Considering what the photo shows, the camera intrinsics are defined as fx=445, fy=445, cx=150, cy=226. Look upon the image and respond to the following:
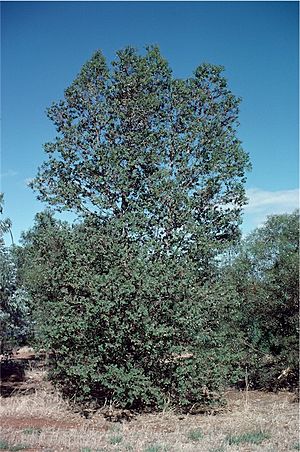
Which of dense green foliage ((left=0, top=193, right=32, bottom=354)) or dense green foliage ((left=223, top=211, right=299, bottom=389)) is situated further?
dense green foliage ((left=223, top=211, right=299, bottom=389))

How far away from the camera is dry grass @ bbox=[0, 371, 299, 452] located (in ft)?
22.9

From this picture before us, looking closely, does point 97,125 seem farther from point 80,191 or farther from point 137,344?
point 137,344

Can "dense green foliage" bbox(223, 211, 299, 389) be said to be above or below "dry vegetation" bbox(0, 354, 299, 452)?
above

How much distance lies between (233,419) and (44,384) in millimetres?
7124

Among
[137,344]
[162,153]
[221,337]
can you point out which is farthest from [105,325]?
[162,153]

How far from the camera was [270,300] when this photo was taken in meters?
13.1

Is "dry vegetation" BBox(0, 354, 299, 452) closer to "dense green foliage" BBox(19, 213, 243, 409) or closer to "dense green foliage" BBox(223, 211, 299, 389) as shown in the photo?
"dense green foliage" BBox(19, 213, 243, 409)

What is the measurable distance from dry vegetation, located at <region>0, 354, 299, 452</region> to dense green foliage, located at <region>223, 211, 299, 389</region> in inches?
39.1

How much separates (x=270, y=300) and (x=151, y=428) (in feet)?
18.5

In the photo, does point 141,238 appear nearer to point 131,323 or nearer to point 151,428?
point 131,323

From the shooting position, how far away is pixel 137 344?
9.70m

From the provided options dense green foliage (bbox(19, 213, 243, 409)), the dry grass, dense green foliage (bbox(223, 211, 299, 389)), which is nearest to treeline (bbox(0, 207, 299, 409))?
dense green foliage (bbox(19, 213, 243, 409))

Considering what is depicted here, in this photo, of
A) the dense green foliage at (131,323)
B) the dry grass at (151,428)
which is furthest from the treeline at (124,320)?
the dry grass at (151,428)

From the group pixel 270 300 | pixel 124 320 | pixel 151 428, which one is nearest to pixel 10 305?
pixel 124 320
